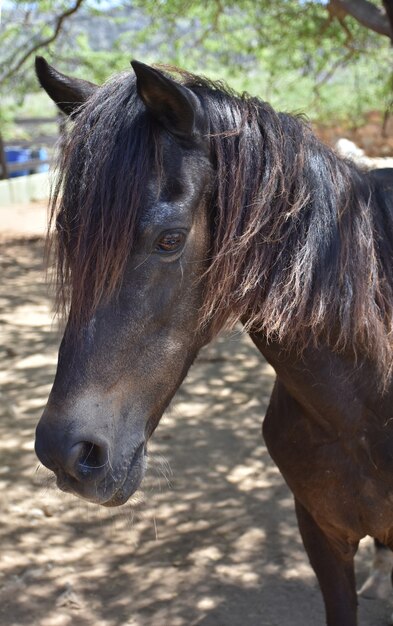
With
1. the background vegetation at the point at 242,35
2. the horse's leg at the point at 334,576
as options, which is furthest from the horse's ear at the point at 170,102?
the background vegetation at the point at 242,35

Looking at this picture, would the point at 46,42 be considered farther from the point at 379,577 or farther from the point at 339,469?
the point at 339,469

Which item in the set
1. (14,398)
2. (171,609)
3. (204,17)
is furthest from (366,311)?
(204,17)

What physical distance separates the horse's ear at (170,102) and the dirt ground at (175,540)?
90cm

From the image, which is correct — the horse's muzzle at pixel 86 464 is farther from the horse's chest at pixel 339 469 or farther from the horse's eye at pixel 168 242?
the horse's chest at pixel 339 469

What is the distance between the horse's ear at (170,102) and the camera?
182cm

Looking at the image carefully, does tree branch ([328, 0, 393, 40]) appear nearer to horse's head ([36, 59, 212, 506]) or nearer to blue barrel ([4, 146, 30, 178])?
horse's head ([36, 59, 212, 506])

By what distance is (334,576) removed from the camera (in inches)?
107

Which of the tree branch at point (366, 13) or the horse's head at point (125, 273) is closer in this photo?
the horse's head at point (125, 273)

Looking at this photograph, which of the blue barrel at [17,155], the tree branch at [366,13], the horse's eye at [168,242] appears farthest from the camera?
the blue barrel at [17,155]

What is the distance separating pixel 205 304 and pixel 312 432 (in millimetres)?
732

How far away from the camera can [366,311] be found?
2.21m

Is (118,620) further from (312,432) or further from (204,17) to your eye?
(204,17)

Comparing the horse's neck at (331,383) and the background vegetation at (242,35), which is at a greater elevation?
the background vegetation at (242,35)

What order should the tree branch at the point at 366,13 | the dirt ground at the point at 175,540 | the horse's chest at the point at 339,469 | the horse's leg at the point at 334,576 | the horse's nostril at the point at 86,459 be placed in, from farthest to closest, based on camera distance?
1. the tree branch at the point at 366,13
2. the dirt ground at the point at 175,540
3. the horse's leg at the point at 334,576
4. the horse's chest at the point at 339,469
5. the horse's nostril at the point at 86,459
